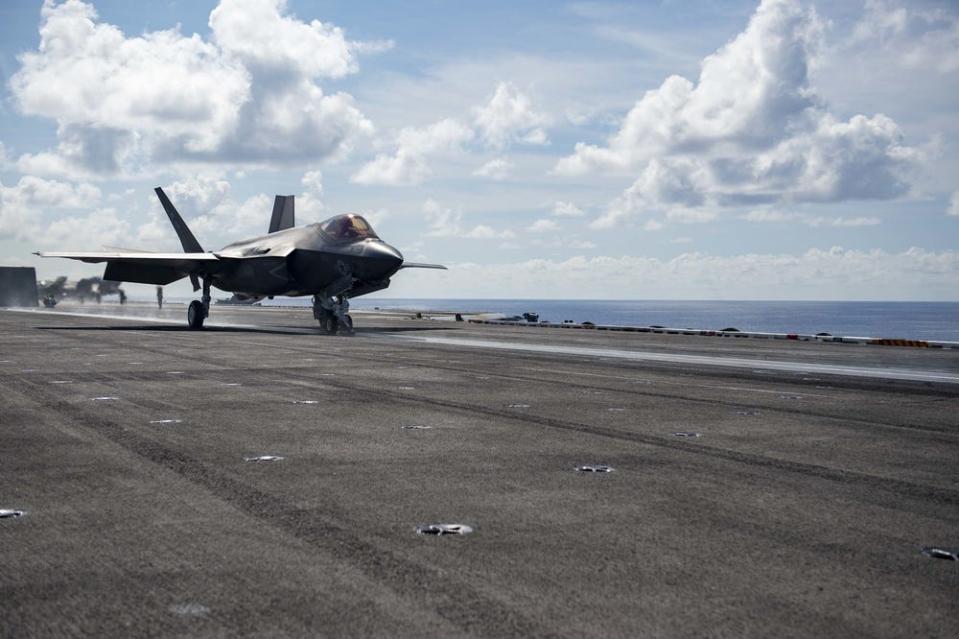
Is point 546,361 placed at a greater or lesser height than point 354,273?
lesser

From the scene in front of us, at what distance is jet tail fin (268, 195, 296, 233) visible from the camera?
4775 cm

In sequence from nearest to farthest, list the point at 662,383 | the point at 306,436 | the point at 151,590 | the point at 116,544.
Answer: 1. the point at 151,590
2. the point at 116,544
3. the point at 306,436
4. the point at 662,383

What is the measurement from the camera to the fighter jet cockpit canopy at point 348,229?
114ft

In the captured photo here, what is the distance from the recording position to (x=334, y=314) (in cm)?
3666

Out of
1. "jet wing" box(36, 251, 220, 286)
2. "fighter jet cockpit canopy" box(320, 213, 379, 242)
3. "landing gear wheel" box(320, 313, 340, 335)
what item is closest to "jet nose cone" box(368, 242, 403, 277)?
"fighter jet cockpit canopy" box(320, 213, 379, 242)

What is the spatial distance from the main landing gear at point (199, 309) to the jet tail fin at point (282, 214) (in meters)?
7.99

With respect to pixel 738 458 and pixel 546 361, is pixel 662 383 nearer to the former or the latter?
pixel 546 361

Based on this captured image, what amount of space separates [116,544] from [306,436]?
4546mm

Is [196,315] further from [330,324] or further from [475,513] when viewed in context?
[475,513]

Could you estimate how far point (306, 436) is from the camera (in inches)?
394

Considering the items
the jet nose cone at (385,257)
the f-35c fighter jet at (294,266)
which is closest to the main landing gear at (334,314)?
the f-35c fighter jet at (294,266)

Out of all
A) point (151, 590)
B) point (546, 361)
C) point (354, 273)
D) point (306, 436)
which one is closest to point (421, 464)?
point (306, 436)

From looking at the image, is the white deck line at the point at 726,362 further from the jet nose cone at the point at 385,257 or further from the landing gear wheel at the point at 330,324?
the landing gear wheel at the point at 330,324

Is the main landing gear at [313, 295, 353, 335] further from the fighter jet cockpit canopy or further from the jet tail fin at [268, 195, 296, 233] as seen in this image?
the jet tail fin at [268, 195, 296, 233]
